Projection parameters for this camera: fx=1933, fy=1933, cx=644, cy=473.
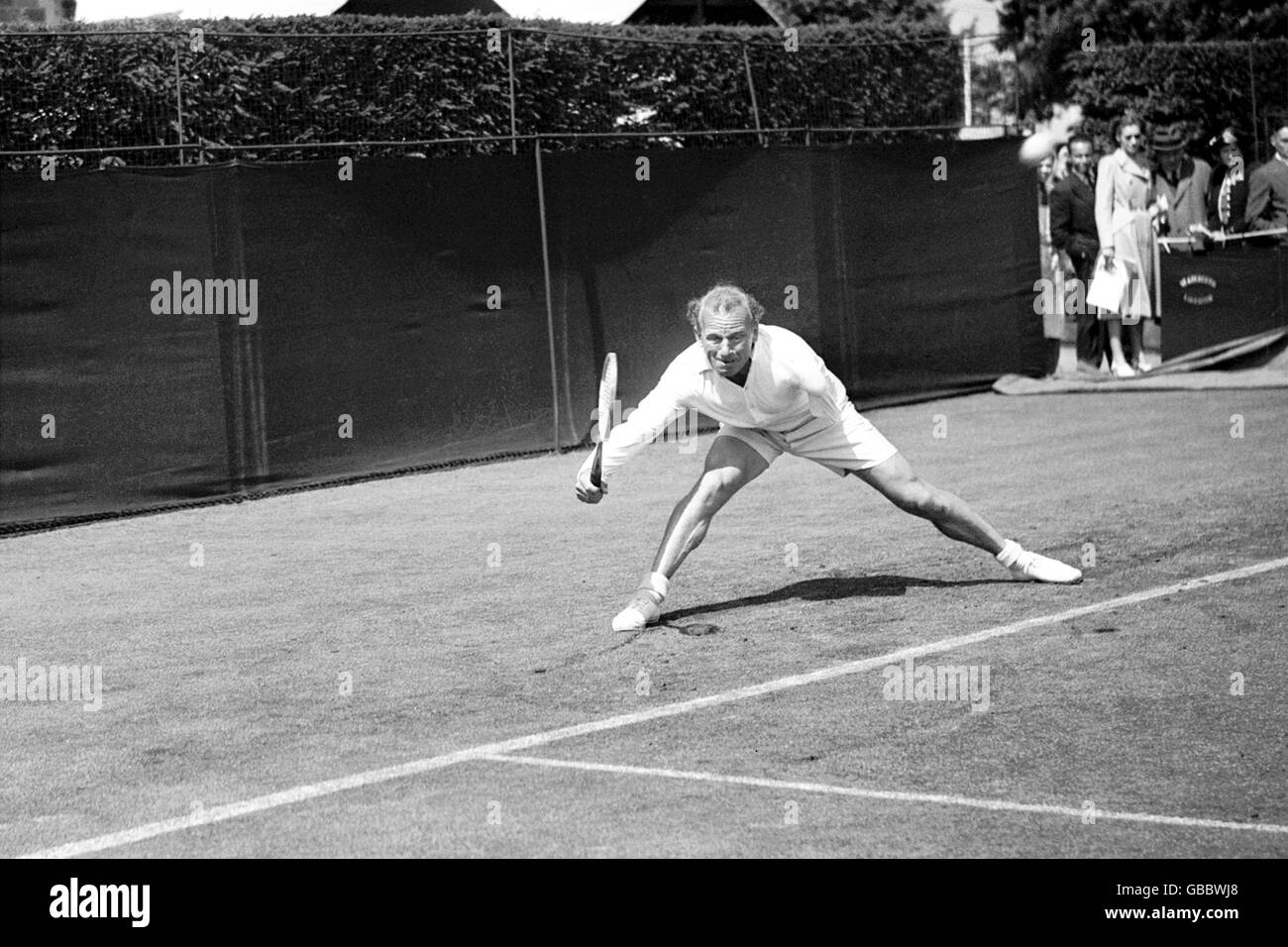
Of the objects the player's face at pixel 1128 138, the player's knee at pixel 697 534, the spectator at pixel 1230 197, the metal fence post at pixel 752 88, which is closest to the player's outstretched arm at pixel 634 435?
the player's knee at pixel 697 534

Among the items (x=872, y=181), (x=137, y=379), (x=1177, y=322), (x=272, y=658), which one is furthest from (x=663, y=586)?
(x=1177, y=322)

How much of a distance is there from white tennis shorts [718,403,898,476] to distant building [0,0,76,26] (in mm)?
13862

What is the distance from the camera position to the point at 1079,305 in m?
18.3

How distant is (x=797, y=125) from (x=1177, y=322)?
15.0ft

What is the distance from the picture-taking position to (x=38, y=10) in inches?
797

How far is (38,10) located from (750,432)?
14073 millimetres

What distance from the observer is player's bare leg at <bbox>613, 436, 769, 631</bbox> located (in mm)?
8648

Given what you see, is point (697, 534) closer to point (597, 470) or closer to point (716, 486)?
point (716, 486)

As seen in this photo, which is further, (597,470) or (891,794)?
(597,470)

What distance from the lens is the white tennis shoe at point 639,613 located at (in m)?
8.50

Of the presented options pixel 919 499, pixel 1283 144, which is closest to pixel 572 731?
pixel 919 499

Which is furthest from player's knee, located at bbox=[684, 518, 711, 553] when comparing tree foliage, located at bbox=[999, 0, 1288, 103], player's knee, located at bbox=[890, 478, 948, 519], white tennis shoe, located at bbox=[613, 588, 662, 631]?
tree foliage, located at bbox=[999, 0, 1288, 103]

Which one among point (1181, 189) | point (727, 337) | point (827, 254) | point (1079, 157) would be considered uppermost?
point (1079, 157)

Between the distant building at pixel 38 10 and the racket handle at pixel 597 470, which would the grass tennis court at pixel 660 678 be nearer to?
the racket handle at pixel 597 470
